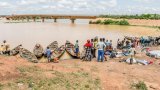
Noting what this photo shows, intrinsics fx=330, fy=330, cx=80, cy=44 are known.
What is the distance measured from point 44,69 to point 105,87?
10.6 ft

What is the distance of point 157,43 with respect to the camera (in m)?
31.0

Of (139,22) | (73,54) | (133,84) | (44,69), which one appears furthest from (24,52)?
(139,22)

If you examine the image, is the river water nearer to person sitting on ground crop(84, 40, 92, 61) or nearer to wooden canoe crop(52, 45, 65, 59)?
wooden canoe crop(52, 45, 65, 59)

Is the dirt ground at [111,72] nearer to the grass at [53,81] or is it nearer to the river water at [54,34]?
the grass at [53,81]

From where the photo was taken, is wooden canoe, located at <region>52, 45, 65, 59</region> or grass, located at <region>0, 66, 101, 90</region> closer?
grass, located at <region>0, 66, 101, 90</region>

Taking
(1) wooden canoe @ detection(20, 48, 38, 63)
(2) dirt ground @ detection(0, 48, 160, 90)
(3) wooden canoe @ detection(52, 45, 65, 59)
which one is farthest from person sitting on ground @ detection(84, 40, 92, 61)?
(1) wooden canoe @ detection(20, 48, 38, 63)

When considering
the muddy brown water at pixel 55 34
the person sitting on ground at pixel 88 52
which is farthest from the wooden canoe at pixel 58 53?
the muddy brown water at pixel 55 34

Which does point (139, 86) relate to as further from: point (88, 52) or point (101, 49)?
point (88, 52)

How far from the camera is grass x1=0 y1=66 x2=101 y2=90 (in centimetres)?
1256

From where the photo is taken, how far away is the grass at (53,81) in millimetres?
12560

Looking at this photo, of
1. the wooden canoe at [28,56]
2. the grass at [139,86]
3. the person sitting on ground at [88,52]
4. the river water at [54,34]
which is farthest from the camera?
the river water at [54,34]

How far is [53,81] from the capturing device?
43.5ft

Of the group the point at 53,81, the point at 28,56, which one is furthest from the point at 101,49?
the point at 53,81

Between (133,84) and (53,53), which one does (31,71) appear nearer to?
(133,84)
